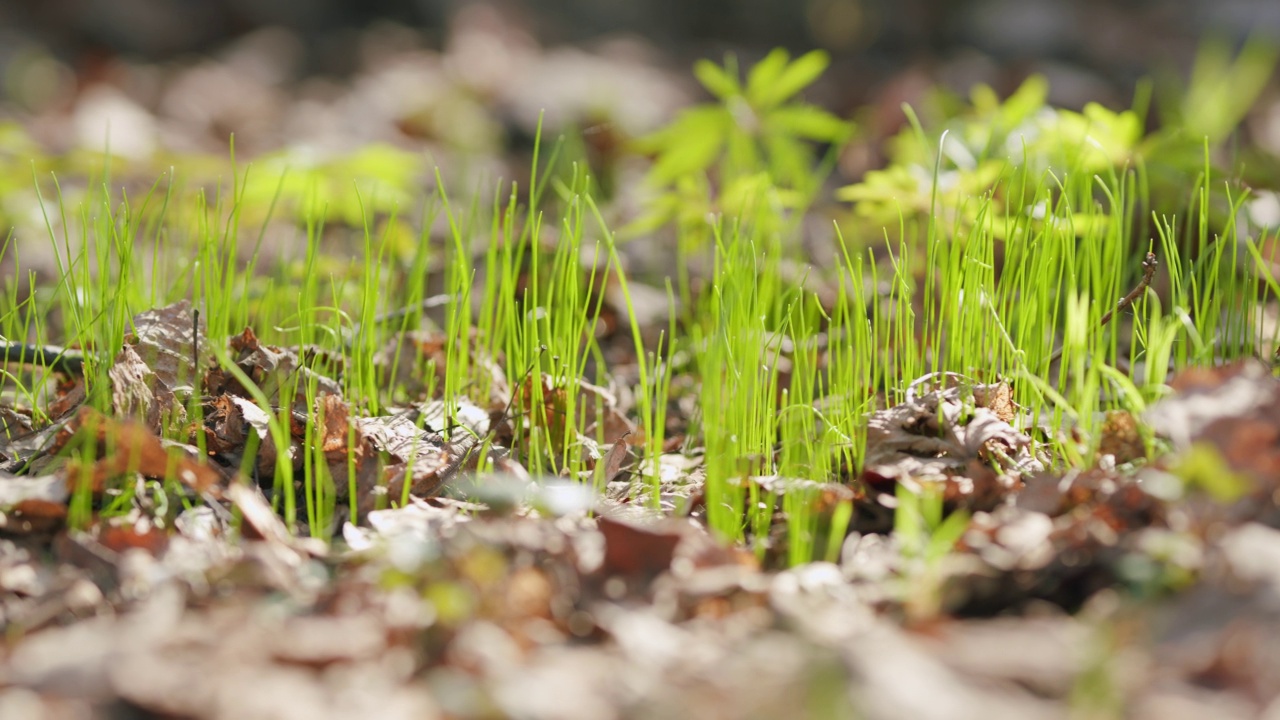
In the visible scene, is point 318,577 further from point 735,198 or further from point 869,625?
point 735,198

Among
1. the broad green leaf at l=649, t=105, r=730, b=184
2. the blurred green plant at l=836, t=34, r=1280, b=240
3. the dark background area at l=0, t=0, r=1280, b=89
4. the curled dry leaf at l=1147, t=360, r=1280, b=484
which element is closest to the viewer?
the curled dry leaf at l=1147, t=360, r=1280, b=484

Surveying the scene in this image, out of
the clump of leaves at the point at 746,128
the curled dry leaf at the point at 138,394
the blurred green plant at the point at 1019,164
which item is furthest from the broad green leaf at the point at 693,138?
the curled dry leaf at the point at 138,394

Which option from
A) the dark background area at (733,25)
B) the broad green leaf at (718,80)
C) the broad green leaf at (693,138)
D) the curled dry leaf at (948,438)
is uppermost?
the dark background area at (733,25)

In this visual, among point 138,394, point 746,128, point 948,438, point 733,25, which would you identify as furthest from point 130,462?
point 733,25

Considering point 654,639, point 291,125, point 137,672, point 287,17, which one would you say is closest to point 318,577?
point 137,672

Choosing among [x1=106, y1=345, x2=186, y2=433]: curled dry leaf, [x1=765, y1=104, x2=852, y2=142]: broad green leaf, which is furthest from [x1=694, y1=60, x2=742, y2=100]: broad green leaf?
[x1=106, y1=345, x2=186, y2=433]: curled dry leaf

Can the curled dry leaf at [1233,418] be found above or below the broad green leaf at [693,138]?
below

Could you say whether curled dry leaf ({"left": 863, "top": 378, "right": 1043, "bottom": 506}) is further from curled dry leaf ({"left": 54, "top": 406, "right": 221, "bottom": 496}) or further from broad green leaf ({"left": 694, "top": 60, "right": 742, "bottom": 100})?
broad green leaf ({"left": 694, "top": 60, "right": 742, "bottom": 100})

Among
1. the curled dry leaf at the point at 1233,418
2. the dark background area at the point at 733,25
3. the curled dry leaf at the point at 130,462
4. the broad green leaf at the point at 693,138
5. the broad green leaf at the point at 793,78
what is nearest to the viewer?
the curled dry leaf at the point at 1233,418

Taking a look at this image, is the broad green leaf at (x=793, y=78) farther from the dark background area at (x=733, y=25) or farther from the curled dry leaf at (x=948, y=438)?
the dark background area at (x=733, y=25)

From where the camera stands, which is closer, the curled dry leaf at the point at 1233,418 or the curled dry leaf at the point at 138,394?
the curled dry leaf at the point at 1233,418

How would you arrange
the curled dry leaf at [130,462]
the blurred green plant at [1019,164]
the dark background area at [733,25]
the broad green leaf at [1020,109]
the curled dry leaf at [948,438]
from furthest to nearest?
the dark background area at [733,25]
the broad green leaf at [1020,109]
the blurred green plant at [1019,164]
the curled dry leaf at [948,438]
the curled dry leaf at [130,462]
